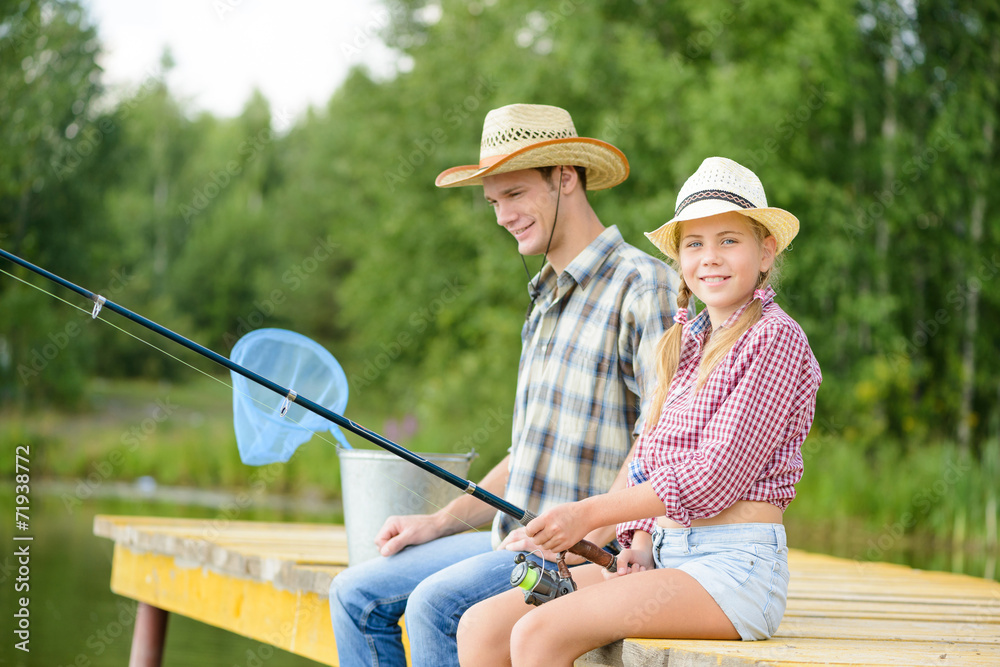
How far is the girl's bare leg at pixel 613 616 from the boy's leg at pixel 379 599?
570 millimetres

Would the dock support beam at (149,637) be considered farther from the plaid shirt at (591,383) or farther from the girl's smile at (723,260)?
the girl's smile at (723,260)

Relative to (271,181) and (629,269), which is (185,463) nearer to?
(629,269)

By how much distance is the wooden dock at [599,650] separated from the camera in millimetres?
1836

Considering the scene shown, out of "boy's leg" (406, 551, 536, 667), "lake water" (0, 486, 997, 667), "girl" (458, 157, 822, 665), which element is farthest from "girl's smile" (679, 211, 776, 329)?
"lake water" (0, 486, 997, 667)

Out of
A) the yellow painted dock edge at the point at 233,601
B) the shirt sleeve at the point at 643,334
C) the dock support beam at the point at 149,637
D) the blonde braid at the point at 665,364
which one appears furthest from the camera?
the dock support beam at the point at 149,637

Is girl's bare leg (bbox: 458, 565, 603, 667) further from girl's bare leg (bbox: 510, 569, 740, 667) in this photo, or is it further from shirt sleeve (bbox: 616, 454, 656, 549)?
shirt sleeve (bbox: 616, 454, 656, 549)

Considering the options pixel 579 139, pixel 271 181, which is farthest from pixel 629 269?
pixel 271 181

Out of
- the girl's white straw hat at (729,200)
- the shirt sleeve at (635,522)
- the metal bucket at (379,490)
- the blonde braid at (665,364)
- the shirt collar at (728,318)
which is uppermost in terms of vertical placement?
the girl's white straw hat at (729,200)

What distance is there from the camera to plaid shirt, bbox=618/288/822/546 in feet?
5.91

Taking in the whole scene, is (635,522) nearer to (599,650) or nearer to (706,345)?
(599,650)

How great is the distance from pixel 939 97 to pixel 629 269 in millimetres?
10215

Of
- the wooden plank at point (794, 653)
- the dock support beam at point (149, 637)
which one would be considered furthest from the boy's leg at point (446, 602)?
the dock support beam at point (149, 637)

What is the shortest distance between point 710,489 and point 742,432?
4.1 inches

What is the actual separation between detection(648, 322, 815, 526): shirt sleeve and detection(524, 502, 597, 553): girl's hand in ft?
0.44
